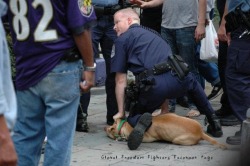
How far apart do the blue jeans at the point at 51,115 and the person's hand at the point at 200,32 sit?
3.41 metres

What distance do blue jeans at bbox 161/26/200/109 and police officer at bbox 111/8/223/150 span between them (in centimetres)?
94

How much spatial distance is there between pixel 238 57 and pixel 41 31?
9.27ft

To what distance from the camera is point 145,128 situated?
5.67m

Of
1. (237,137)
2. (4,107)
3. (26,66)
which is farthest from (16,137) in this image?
(237,137)

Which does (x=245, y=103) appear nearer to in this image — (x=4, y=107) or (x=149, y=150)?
(x=149, y=150)

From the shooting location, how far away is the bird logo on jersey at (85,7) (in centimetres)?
355

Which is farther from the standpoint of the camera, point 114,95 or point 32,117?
point 114,95

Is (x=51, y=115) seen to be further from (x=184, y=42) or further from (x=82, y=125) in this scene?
(x=184, y=42)

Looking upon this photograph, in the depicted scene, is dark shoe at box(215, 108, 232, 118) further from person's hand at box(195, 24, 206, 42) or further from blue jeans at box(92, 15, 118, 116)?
blue jeans at box(92, 15, 118, 116)

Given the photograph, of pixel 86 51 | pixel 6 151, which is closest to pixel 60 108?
pixel 86 51

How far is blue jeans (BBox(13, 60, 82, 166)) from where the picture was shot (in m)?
3.50

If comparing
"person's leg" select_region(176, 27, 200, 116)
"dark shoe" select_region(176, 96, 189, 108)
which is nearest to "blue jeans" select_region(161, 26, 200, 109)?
"person's leg" select_region(176, 27, 200, 116)

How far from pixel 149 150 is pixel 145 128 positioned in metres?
0.21

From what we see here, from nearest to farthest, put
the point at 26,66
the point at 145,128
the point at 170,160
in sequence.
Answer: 1. the point at 26,66
2. the point at 170,160
3. the point at 145,128
